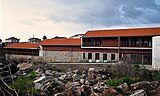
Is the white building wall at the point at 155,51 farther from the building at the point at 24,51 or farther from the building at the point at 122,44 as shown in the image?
the building at the point at 24,51

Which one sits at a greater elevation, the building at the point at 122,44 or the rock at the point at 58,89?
the building at the point at 122,44

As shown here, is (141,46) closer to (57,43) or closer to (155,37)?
(155,37)

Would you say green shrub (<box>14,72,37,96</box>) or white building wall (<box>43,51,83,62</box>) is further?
white building wall (<box>43,51,83,62</box>)

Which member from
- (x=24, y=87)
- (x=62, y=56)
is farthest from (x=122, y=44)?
(x=24, y=87)

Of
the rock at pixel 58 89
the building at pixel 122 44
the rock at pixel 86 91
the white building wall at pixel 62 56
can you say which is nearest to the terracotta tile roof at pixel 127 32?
the building at pixel 122 44

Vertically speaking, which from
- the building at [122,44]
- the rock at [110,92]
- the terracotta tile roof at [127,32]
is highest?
the terracotta tile roof at [127,32]

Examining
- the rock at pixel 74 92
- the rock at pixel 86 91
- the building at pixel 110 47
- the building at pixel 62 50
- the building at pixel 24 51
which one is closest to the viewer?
the rock at pixel 74 92

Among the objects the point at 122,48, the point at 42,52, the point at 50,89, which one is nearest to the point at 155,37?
the point at 122,48

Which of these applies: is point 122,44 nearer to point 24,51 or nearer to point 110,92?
point 24,51

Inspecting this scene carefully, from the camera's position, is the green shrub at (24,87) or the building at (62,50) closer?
the green shrub at (24,87)

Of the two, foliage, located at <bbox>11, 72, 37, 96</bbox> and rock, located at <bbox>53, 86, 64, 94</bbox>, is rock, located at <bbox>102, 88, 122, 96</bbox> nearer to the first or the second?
rock, located at <bbox>53, 86, 64, 94</bbox>

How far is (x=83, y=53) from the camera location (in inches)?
1542

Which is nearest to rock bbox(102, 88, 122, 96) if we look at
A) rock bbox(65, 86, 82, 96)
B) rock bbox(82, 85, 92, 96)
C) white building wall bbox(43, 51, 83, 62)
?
rock bbox(82, 85, 92, 96)

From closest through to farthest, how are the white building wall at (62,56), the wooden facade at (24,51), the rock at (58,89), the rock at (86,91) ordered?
the rock at (86,91)
the rock at (58,89)
the white building wall at (62,56)
the wooden facade at (24,51)
